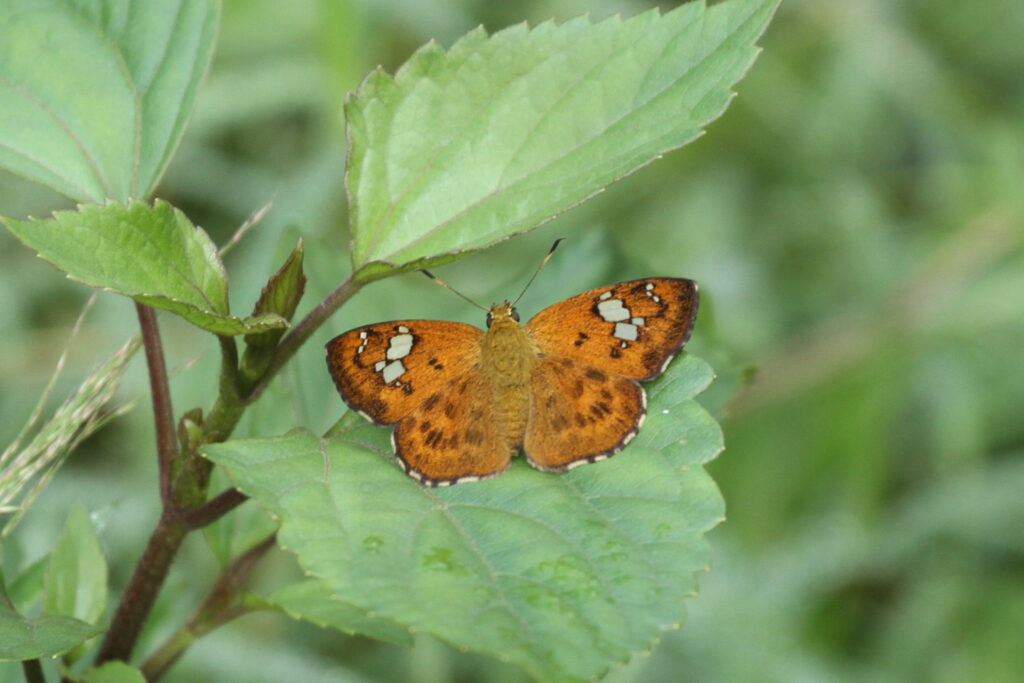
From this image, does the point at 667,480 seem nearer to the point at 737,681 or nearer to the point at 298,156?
the point at 737,681

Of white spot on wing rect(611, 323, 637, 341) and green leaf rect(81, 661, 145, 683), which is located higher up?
white spot on wing rect(611, 323, 637, 341)

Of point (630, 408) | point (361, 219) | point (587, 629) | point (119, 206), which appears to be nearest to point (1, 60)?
point (119, 206)

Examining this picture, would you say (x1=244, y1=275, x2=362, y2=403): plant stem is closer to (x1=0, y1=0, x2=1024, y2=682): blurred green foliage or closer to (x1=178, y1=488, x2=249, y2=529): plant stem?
(x1=178, y1=488, x2=249, y2=529): plant stem

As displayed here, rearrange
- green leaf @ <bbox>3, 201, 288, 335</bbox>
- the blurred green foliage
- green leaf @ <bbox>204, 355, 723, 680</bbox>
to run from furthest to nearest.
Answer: the blurred green foliage < green leaf @ <bbox>3, 201, 288, 335</bbox> < green leaf @ <bbox>204, 355, 723, 680</bbox>

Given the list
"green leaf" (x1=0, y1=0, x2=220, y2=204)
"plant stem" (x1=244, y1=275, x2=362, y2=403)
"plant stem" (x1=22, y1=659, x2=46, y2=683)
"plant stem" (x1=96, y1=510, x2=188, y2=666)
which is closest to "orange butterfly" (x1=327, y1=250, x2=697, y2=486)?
"plant stem" (x1=244, y1=275, x2=362, y2=403)

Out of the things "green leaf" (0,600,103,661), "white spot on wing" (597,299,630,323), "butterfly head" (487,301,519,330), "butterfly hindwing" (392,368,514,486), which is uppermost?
"butterfly head" (487,301,519,330)

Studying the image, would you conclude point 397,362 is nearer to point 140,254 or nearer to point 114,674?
point 140,254
